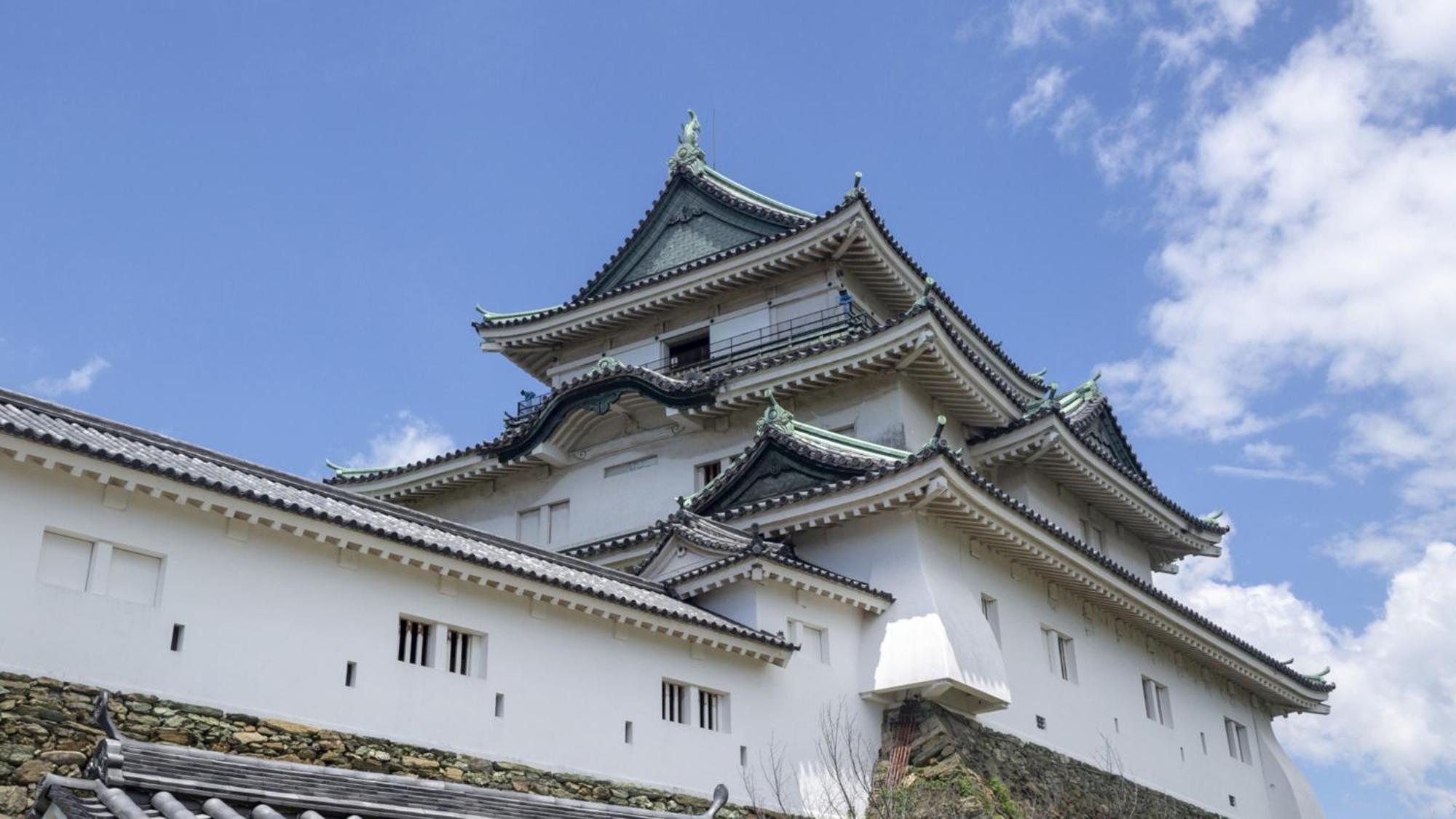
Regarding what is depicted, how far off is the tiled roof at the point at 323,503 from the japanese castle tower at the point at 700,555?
7cm

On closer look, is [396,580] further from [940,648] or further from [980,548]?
[980,548]

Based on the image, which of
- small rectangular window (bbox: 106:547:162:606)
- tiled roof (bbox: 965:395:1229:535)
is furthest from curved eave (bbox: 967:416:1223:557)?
small rectangular window (bbox: 106:547:162:606)

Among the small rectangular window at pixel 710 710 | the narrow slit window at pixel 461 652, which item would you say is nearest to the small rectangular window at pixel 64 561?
the narrow slit window at pixel 461 652

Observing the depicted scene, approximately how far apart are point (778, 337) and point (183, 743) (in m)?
17.6

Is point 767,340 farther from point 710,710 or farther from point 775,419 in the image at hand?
point 710,710

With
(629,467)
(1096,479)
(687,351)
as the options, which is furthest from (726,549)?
(1096,479)

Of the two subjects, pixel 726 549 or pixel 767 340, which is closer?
pixel 726 549

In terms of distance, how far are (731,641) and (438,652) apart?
4.45 m

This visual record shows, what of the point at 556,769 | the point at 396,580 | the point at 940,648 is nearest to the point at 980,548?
the point at 940,648

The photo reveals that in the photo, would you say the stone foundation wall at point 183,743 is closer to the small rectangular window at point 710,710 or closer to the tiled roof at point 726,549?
the small rectangular window at point 710,710

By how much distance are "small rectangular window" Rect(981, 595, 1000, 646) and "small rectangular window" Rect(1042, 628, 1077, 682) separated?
1793 mm

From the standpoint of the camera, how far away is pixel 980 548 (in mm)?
22969

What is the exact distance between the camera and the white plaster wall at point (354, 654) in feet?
42.8

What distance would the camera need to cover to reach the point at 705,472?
1084 inches
